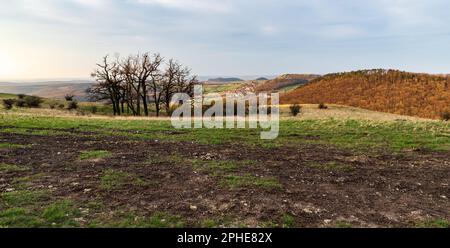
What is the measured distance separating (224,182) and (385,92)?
6593 cm

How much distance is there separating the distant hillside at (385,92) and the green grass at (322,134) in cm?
3303

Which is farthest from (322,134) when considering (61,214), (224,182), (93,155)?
(61,214)

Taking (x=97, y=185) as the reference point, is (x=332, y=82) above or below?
above

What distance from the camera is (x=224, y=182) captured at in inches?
398

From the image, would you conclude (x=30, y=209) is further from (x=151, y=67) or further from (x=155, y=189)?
(x=151, y=67)

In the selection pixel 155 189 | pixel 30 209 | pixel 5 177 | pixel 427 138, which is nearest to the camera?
pixel 30 209

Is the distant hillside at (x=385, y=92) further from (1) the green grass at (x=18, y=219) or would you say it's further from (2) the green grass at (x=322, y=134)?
(1) the green grass at (x=18, y=219)

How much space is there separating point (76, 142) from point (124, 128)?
6723mm

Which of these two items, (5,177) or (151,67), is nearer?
(5,177)

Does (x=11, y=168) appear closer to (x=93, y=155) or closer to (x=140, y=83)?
(x=93, y=155)

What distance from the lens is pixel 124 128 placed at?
79.8ft

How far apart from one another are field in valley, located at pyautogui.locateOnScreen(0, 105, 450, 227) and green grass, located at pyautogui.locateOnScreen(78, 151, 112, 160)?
39 millimetres

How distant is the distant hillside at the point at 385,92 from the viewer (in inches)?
2255
